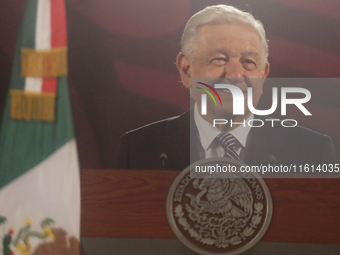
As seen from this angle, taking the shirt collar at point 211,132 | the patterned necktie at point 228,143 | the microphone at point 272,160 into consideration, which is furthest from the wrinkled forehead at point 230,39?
the microphone at point 272,160

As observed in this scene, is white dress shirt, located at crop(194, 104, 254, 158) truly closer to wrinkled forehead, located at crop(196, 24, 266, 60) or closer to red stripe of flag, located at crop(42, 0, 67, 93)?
wrinkled forehead, located at crop(196, 24, 266, 60)

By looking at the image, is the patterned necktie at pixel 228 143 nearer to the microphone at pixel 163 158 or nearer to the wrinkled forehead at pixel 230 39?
the microphone at pixel 163 158

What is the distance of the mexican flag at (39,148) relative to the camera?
8.75ft

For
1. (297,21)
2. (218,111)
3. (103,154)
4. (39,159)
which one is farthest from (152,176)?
Answer: (297,21)

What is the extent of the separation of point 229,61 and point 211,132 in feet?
1.88

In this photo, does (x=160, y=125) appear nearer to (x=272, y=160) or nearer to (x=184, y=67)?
(x=184, y=67)

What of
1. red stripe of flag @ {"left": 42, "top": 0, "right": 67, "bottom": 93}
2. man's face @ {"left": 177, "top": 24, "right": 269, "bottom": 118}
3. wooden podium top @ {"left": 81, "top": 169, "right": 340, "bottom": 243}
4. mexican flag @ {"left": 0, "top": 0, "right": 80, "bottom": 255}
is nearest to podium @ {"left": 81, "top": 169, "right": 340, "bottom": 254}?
wooden podium top @ {"left": 81, "top": 169, "right": 340, "bottom": 243}

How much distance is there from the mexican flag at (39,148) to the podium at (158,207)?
0.37 meters

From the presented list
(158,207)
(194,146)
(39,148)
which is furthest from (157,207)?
(39,148)

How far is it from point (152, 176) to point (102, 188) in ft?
1.18

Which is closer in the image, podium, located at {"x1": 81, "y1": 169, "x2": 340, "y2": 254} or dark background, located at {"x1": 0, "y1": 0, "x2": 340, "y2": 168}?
podium, located at {"x1": 81, "y1": 169, "x2": 340, "y2": 254}

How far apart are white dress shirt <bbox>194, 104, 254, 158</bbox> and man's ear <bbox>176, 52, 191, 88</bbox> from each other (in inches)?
13.8

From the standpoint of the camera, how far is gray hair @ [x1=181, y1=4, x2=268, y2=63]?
2803 millimetres

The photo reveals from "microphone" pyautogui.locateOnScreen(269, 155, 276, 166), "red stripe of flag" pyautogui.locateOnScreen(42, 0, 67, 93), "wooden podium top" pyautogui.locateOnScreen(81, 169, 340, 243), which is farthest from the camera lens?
"red stripe of flag" pyautogui.locateOnScreen(42, 0, 67, 93)
